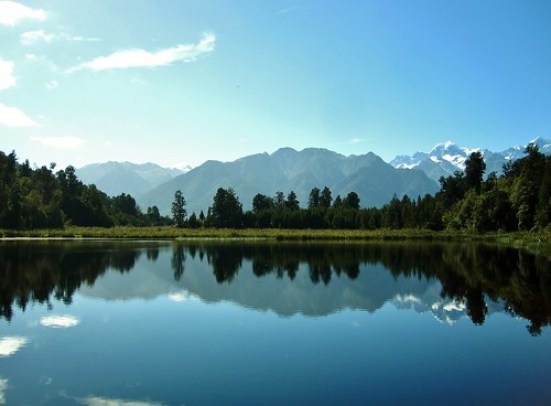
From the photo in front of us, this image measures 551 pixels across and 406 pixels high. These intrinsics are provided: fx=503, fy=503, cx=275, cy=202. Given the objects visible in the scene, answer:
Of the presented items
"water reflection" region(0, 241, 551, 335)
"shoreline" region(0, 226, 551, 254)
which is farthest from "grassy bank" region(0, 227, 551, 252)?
"water reflection" region(0, 241, 551, 335)

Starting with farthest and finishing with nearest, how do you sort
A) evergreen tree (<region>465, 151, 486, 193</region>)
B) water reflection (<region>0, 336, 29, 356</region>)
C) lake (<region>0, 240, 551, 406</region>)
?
1. evergreen tree (<region>465, 151, 486, 193</region>)
2. water reflection (<region>0, 336, 29, 356</region>)
3. lake (<region>0, 240, 551, 406</region>)

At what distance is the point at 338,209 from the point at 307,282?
143 m

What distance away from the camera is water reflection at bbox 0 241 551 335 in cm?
3325

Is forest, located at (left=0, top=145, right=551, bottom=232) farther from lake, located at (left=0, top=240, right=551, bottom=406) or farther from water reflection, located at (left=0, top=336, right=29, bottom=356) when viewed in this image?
water reflection, located at (left=0, top=336, right=29, bottom=356)

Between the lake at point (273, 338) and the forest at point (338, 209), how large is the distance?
80.1m

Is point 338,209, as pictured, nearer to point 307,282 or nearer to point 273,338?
point 307,282

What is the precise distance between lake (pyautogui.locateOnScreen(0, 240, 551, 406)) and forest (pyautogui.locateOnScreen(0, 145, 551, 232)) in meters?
80.1

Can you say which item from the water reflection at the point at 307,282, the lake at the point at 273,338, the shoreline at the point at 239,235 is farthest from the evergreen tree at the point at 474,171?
the lake at the point at 273,338

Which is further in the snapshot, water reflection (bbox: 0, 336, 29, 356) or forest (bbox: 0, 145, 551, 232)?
forest (bbox: 0, 145, 551, 232)

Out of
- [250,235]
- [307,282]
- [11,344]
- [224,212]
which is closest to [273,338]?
[11,344]

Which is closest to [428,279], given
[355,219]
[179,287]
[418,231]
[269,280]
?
[269,280]

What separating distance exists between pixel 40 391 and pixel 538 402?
51.1 ft

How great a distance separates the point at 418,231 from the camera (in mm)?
143500

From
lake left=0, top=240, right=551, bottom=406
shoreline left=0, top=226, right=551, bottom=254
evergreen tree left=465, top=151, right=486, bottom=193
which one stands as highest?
evergreen tree left=465, top=151, right=486, bottom=193
